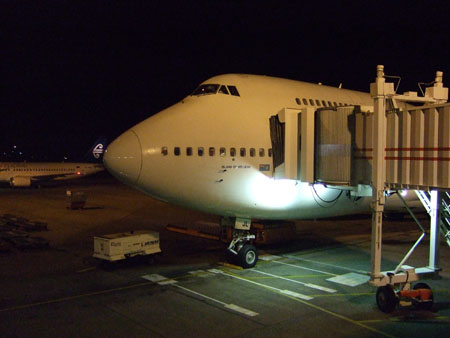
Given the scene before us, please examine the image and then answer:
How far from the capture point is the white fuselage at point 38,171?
56525 millimetres

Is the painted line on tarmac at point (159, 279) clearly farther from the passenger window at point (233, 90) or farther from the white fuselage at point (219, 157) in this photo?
the passenger window at point (233, 90)

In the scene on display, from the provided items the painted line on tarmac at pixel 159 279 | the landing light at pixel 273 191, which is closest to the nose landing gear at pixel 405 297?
the landing light at pixel 273 191

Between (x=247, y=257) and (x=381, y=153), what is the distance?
6558 millimetres

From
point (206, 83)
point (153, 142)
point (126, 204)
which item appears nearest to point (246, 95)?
point (206, 83)

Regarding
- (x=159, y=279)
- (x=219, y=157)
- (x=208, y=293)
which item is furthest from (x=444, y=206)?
(x=159, y=279)

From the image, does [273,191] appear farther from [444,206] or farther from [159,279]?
[444,206]

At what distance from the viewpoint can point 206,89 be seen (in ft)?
50.8

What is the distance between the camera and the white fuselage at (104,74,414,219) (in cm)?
1362

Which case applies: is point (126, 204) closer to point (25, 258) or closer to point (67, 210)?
point (67, 210)

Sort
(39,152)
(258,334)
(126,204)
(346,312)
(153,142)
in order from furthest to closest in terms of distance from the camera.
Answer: (39,152), (126,204), (153,142), (346,312), (258,334)

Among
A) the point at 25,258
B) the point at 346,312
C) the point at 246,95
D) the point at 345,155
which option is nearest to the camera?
the point at 346,312

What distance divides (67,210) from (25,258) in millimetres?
17023

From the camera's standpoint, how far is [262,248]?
19.7m

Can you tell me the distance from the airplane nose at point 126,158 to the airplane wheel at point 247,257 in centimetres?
477
